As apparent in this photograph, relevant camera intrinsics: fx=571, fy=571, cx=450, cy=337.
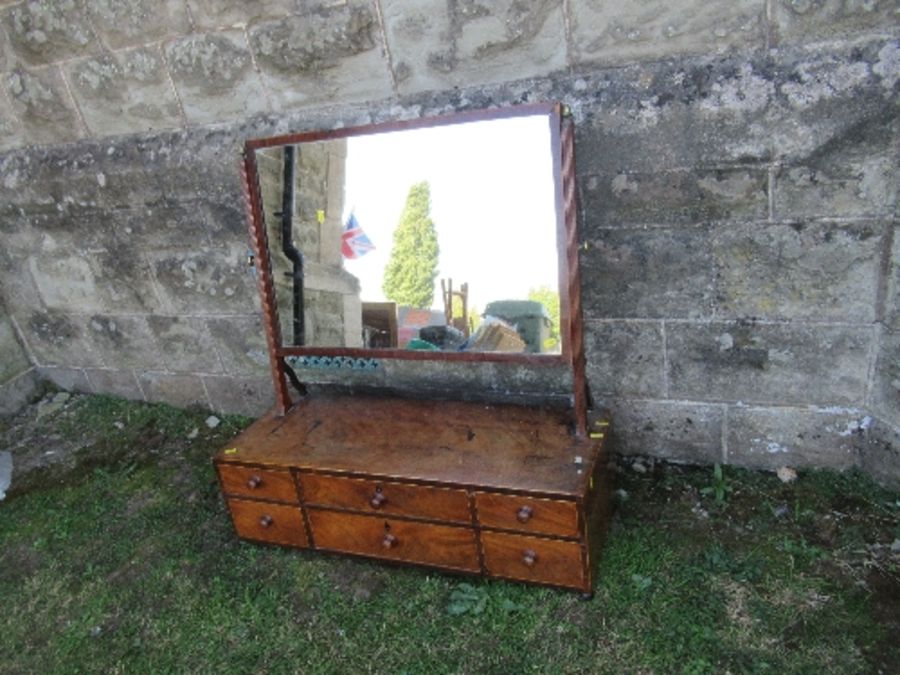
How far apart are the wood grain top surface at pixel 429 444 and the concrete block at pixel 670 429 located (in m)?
0.50

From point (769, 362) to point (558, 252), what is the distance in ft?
3.70

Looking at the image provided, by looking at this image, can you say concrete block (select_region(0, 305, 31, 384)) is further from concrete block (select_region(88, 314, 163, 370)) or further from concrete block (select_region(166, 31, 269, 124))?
concrete block (select_region(166, 31, 269, 124))

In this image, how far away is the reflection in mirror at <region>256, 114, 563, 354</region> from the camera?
256 centimetres

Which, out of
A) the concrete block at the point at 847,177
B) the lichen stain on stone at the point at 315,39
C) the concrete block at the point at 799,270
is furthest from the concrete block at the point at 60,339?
the concrete block at the point at 847,177

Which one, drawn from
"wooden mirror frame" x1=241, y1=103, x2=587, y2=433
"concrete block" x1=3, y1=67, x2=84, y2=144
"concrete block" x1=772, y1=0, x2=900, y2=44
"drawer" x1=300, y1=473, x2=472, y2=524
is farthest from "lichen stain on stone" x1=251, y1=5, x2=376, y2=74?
"drawer" x1=300, y1=473, x2=472, y2=524

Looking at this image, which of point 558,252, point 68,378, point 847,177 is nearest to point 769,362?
point 847,177

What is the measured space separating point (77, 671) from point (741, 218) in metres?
3.38

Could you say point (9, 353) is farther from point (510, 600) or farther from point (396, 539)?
point (510, 600)

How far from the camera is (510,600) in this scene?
238 cm

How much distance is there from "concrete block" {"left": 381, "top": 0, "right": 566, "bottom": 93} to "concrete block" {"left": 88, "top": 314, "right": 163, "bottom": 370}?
2.61m

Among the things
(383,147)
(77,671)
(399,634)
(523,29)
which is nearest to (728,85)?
(523,29)

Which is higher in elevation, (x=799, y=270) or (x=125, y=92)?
(x=125, y=92)

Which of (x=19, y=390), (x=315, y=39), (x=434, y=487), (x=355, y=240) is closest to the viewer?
(x=434, y=487)

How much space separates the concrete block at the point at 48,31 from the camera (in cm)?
318
